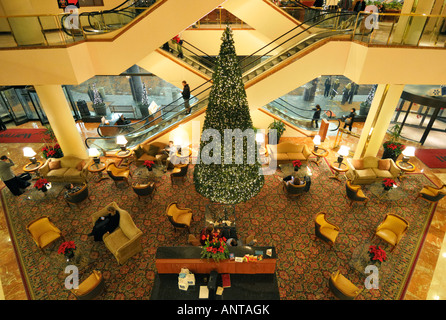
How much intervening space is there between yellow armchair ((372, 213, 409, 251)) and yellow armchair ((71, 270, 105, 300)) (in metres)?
6.84

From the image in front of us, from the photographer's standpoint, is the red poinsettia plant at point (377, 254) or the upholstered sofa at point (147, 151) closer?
the red poinsettia plant at point (377, 254)

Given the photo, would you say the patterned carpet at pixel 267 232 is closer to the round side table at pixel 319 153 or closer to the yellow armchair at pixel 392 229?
the yellow armchair at pixel 392 229

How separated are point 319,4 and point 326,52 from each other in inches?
181

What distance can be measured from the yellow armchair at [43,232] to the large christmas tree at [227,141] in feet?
13.0

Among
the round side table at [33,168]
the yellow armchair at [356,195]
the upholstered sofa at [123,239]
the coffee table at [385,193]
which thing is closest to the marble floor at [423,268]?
the coffee table at [385,193]

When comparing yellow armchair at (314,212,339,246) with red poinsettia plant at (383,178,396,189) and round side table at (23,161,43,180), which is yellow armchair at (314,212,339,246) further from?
round side table at (23,161,43,180)

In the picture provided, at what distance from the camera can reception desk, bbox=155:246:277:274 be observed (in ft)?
17.0

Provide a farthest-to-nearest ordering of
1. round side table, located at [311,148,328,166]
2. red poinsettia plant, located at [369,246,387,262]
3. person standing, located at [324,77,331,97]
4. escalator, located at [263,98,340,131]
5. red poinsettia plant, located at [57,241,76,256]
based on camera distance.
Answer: person standing, located at [324,77,331,97] → escalator, located at [263,98,340,131] → round side table, located at [311,148,328,166] → red poinsettia plant, located at [57,241,76,256] → red poinsettia plant, located at [369,246,387,262]

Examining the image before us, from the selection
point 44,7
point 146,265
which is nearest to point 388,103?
point 146,265

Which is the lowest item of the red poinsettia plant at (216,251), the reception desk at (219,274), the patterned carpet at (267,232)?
the patterned carpet at (267,232)

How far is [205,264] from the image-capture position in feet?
17.0

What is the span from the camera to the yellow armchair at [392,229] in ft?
20.8

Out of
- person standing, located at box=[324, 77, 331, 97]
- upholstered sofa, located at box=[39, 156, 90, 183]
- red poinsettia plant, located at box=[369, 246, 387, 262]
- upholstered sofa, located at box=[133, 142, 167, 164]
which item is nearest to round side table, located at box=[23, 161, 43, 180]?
upholstered sofa, located at box=[39, 156, 90, 183]

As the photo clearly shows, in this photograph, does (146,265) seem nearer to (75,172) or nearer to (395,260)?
(75,172)
